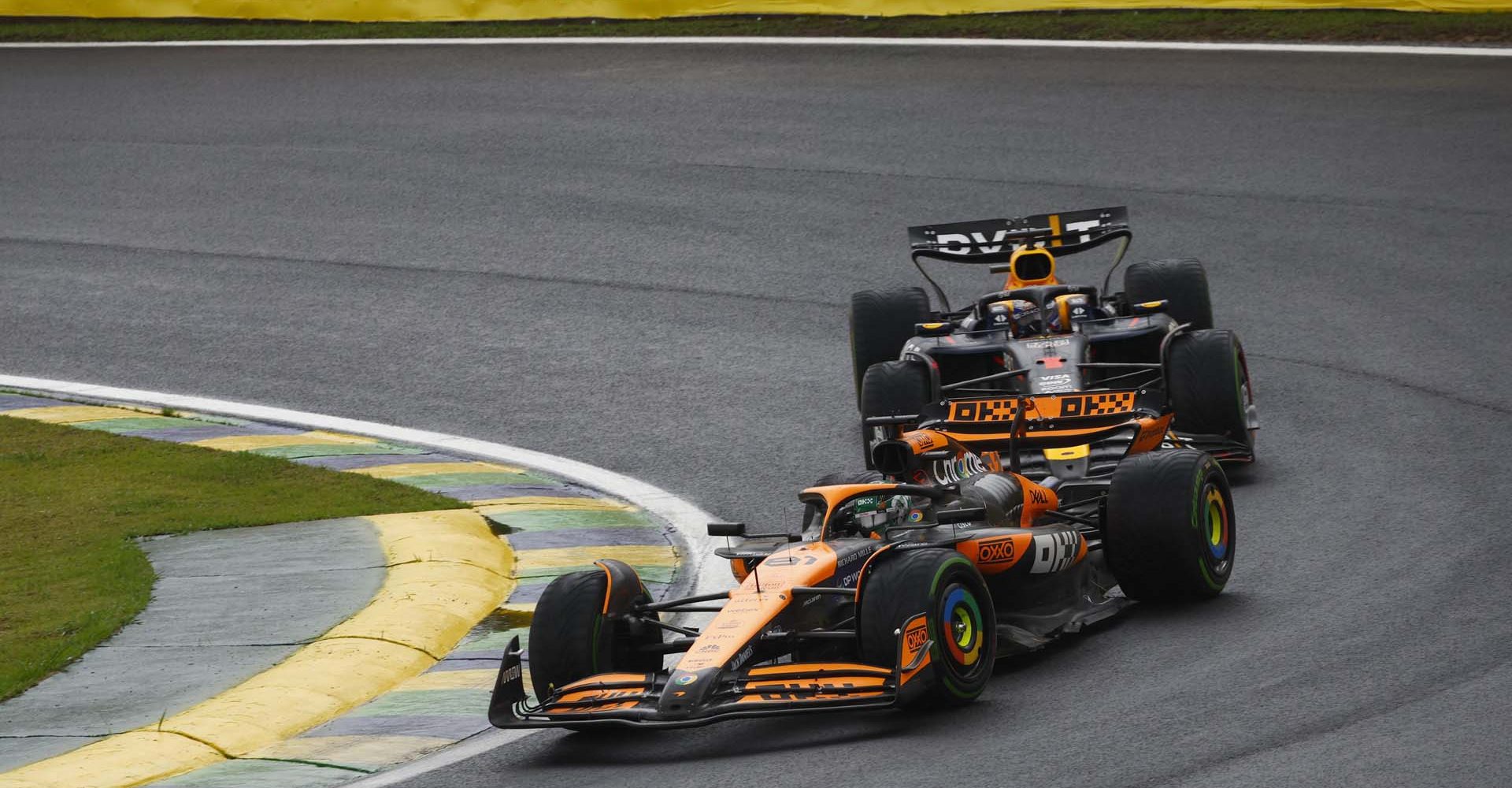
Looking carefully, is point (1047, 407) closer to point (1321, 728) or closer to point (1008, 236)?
point (1008, 236)

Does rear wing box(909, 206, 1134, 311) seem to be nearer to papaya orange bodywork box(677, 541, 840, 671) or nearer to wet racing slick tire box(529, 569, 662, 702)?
papaya orange bodywork box(677, 541, 840, 671)

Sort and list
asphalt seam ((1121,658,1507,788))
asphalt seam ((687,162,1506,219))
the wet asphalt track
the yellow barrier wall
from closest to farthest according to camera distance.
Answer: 1. asphalt seam ((1121,658,1507,788))
2. the wet asphalt track
3. asphalt seam ((687,162,1506,219))
4. the yellow barrier wall

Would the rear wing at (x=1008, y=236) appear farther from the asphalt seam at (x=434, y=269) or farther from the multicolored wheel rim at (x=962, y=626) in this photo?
the multicolored wheel rim at (x=962, y=626)

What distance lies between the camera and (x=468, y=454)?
38.2 ft

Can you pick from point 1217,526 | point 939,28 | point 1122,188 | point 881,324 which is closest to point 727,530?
point 1217,526

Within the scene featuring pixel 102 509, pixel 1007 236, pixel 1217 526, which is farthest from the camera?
pixel 1007 236

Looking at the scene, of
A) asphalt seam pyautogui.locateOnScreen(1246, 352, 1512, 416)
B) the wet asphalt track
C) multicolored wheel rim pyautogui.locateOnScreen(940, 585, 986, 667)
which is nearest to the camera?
the wet asphalt track

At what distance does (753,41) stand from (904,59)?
1.99m

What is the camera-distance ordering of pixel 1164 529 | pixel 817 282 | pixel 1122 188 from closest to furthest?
1. pixel 1164 529
2. pixel 817 282
3. pixel 1122 188

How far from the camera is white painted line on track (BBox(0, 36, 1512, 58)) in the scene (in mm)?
18500

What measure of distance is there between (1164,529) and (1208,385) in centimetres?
270

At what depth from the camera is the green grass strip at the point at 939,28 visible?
1884 centimetres

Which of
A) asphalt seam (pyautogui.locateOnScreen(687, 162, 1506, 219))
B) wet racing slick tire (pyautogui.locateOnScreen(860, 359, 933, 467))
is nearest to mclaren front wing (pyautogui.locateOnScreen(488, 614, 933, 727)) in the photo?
wet racing slick tire (pyautogui.locateOnScreen(860, 359, 933, 467))

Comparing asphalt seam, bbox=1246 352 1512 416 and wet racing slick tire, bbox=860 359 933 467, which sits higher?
wet racing slick tire, bbox=860 359 933 467
